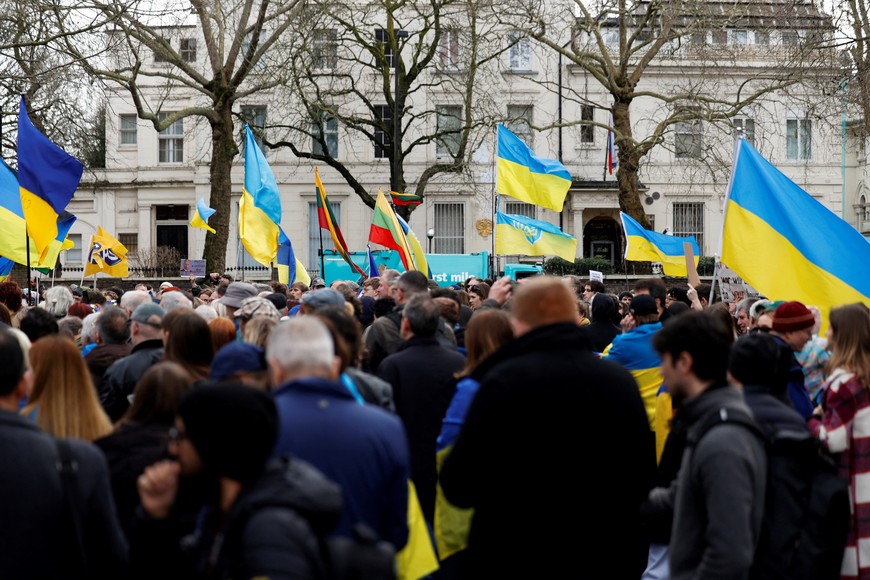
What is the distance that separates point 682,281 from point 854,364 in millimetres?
23602

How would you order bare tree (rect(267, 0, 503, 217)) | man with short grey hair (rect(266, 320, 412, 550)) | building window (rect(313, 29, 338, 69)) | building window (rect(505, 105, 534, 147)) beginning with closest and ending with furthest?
1. man with short grey hair (rect(266, 320, 412, 550))
2. building window (rect(313, 29, 338, 69))
3. bare tree (rect(267, 0, 503, 217))
4. building window (rect(505, 105, 534, 147))

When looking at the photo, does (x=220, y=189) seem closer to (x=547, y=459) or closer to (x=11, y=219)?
(x=11, y=219)

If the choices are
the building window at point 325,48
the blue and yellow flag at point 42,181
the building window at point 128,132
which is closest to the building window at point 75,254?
the building window at point 128,132

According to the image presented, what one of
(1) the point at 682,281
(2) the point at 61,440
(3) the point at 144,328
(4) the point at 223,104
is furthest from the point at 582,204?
(2) the point at 61,440

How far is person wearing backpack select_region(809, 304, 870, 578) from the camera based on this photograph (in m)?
5.12

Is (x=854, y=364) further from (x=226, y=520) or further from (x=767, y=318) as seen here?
(x=226, y=520)

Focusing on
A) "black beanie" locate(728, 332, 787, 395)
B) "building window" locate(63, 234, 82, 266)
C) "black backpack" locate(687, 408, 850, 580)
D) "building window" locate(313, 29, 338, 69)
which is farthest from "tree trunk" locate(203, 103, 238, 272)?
"black backpack" locate(687, 408, 850, 580)

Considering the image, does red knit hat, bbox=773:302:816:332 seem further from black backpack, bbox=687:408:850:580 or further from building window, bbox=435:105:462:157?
building window, bbox=435:105:462:157

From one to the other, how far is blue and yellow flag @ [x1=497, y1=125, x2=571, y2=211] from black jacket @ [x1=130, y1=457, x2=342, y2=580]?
587 inches

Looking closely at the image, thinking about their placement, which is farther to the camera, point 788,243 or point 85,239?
point 85,239

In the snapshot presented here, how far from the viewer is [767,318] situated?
7.63 m

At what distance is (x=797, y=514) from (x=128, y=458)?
8.50 ft

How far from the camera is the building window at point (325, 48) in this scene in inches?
1271

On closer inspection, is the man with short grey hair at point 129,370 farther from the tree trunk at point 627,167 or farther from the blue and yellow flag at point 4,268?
the tree trunk at point 627,167
